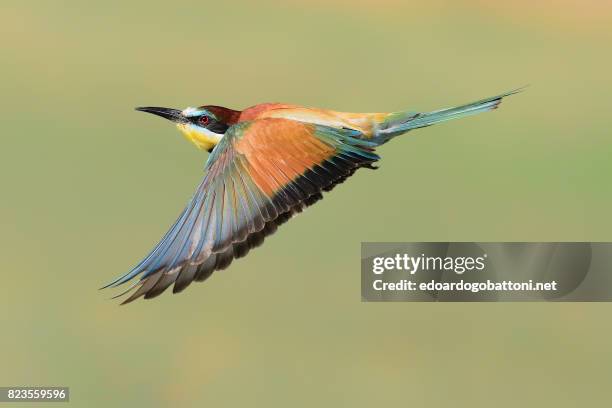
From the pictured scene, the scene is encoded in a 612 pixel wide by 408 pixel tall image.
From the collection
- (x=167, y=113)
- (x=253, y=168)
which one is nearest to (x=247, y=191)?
(x=253, y=168)

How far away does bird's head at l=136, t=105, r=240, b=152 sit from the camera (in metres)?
3.17

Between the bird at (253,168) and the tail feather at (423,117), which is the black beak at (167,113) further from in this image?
the tail feather at (423,117)

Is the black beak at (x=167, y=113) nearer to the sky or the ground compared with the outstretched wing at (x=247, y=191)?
nearer to the sky

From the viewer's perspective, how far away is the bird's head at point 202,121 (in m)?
3.17

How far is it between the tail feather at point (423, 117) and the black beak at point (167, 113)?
62cm

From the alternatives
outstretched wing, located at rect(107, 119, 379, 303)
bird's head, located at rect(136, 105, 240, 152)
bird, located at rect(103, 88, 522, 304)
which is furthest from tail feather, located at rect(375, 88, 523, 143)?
bird's head, located at rect(136, 105, 240, 152)

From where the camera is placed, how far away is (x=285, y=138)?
3.00 m

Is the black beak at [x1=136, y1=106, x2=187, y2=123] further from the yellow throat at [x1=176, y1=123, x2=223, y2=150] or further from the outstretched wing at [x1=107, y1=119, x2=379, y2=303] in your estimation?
the outstretched wing at [x1=107, y1=119, x2=379, y2=303]

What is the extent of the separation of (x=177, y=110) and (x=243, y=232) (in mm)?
677

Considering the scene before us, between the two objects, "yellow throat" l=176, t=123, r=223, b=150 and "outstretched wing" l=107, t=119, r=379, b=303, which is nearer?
"outstretched wing" l=107, t=119, r=379, b=303

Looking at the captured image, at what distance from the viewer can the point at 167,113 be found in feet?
10.6

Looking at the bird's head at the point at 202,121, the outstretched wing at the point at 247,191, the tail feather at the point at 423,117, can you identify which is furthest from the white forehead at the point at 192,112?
the tail feather at the point at 423,117

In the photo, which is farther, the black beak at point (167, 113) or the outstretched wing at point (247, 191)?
the black beak at point (167, 113)

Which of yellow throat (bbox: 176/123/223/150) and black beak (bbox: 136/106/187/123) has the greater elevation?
black beak (bbox: 136/106/187/123)
